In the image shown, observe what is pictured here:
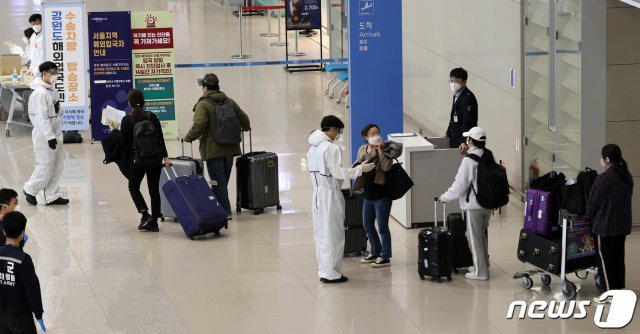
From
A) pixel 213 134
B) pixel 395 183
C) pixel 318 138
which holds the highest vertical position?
A: pixel 318 138

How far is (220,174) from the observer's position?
1480 centimetres

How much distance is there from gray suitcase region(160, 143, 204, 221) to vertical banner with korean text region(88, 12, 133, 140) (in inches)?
191

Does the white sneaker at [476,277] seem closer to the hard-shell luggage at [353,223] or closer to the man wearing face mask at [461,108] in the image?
the hard-shell luggage at [353,223]

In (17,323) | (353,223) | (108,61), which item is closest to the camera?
(17,323)

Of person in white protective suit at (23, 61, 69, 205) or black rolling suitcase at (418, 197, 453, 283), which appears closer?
black rolling suitcase at (418, 197, 453, 283)

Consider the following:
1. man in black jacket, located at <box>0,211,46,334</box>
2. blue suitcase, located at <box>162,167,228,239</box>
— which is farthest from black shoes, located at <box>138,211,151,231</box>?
man in black jacket, located at <box>0,211,46,334</box>

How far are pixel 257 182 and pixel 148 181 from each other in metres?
1.42

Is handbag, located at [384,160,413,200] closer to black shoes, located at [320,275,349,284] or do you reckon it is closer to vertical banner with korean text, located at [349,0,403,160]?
black shoes, located at [320,275,349,284]

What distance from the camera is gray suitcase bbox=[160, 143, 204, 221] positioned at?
1472cm

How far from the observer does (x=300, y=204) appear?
1580 centimetres

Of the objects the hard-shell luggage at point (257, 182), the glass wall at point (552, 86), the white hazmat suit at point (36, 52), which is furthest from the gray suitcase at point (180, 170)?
the white hazmat suit at point (36, 52)

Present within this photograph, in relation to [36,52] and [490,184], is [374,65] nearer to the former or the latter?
[490,184]

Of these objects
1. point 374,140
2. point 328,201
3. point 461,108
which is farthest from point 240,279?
point 461,108

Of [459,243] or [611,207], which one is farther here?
[459,243]
